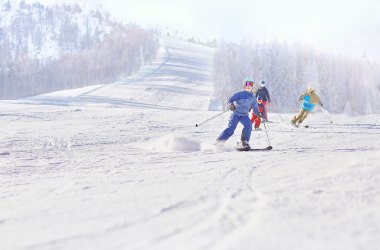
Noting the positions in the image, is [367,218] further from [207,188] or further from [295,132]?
[295,132]

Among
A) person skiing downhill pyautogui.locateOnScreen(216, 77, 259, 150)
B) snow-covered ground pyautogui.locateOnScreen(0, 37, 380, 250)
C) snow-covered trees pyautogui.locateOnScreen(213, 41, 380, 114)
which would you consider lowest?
snow-covered ground pyautogui.locateOnScreen(0, 37, 380, 250)

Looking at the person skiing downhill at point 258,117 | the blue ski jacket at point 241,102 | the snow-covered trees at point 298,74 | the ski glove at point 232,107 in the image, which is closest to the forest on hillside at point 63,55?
the snow-covered trees at point 298,74

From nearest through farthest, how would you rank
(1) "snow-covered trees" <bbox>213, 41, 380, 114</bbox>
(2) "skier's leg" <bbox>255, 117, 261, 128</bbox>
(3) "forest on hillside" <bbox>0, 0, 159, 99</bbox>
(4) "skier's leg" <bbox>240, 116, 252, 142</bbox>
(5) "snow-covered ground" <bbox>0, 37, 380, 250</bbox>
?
(5) "snow-covered ground" <bbox>0, 37, 380, 250</bbox>, (4) "skier's leg" <bbox>240, 116, 252, 142</bbox>, (2) "skier's leg" <bbox>255, 117, 261, 128</bbox>, (1) "snow-covered trees" <bbox>213, 41, 380, 114</bbox>, (3) "forest on hillside" <bbox>0, 0, 159, 99</bbox>

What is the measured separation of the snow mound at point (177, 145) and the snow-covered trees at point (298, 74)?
46.8 metres

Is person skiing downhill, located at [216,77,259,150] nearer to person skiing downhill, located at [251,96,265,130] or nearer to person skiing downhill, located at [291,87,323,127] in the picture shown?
person skiing downhill, located at [251,96,265,130]

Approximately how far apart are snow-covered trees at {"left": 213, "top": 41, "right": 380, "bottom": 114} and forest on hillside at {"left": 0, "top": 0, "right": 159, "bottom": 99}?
2250 cm

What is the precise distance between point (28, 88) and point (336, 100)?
5517 cm

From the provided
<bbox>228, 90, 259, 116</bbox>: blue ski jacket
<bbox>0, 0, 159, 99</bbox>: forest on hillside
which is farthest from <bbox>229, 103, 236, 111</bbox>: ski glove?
<bbox>0, 0, 159, 99</bbox>: forest on hillside

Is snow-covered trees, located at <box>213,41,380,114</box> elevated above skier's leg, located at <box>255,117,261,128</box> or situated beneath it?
elevated above

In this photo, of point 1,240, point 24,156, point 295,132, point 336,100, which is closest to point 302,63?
point 336,100

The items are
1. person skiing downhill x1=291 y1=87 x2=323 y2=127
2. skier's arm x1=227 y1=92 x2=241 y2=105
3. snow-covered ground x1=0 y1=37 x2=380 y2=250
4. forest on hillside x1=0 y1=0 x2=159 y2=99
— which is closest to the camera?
snow-covered ground x1=0 y1=37 x2=380 y2=250

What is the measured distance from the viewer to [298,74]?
6781 centimetres

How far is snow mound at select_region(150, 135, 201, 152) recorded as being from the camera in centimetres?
926

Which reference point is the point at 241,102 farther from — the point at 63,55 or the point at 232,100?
the point at 63,55
